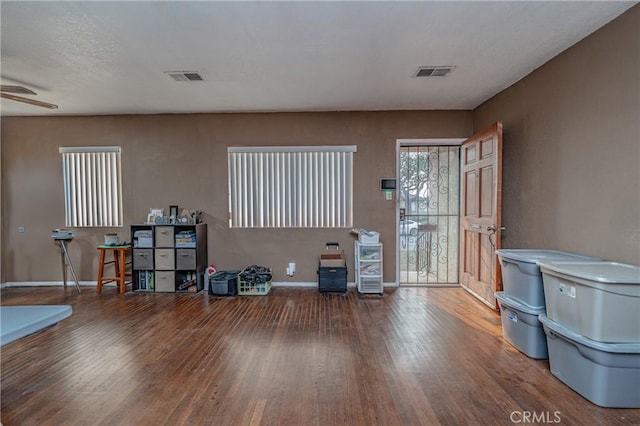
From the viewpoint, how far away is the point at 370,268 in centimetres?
451

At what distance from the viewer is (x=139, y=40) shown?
2.72 metres

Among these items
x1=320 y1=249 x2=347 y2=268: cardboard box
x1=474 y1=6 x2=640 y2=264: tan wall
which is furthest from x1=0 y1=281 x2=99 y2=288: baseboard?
x1=474 y1=6 x2=640 y2=264: tan wall

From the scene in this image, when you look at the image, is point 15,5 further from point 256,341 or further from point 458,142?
point 458,142

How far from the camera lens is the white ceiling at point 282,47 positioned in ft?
7.57

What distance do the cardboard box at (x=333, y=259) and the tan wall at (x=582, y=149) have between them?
2.27 meters

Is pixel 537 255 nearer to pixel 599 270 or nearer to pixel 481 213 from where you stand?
pixel 599 270

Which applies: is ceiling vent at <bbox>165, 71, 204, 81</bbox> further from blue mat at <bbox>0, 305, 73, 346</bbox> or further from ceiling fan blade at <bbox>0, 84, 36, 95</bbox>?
blue mat at <bbox>0, 305, 73, 346</bbox>

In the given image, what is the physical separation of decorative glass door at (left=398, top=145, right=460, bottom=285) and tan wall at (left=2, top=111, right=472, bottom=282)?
0.33 meters

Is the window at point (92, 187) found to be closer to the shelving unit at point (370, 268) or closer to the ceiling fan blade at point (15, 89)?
the ceiling fan blade at point (15, 89)

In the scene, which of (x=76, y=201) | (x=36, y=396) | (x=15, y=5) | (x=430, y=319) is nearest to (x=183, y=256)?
(x=76, y=201)

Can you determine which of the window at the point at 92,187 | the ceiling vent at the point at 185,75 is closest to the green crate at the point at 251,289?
the window at the point at 92,187

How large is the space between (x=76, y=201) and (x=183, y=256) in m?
2.22

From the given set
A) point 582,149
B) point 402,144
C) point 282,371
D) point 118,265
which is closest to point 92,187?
point 118,265

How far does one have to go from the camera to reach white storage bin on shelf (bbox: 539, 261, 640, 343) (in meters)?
1.89
